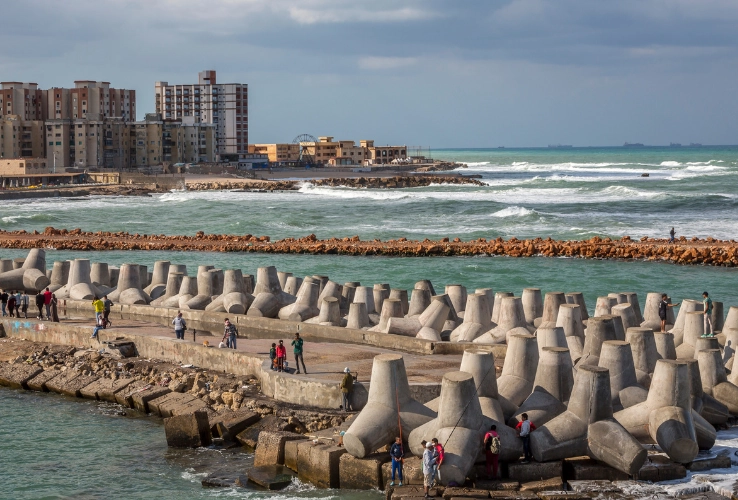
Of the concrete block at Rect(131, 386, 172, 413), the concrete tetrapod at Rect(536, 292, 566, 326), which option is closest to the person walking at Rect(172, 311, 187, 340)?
the concrete block at Rect(131, 386, 172, 413)

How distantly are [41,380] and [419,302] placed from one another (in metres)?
8.01

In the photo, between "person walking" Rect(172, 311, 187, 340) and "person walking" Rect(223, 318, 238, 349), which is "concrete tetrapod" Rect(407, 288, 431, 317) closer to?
"person walking" Rect(223, 318, 238, 349)

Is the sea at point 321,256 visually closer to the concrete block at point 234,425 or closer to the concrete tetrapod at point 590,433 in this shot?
the concrete block at point 234,425

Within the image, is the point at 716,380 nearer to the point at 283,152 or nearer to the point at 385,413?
the point at 385,413

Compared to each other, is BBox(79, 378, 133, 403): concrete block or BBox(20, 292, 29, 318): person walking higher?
BBox(20, 292, 29, 318): person walking

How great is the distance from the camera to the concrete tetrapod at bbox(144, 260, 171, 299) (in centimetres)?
2748

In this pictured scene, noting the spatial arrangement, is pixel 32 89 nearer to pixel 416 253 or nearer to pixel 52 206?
pixel 52 206

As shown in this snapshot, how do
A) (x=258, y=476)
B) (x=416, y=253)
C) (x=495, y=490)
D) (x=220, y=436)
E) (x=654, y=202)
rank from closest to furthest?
1. (x=495, y=490)
2. (x=258, y=476)
3. (x=220, y=436)
4. (x=416, y=253)
5. (x=654, y=202)

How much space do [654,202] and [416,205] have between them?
56.7 ft

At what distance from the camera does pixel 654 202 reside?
74688 mm

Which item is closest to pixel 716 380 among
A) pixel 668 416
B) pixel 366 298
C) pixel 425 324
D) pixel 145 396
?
pixel 668 416

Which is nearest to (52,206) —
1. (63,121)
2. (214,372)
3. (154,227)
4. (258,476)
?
(154,227)

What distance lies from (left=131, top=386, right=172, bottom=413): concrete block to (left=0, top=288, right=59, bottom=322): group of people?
18.8 feet

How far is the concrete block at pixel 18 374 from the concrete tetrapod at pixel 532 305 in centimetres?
1001
